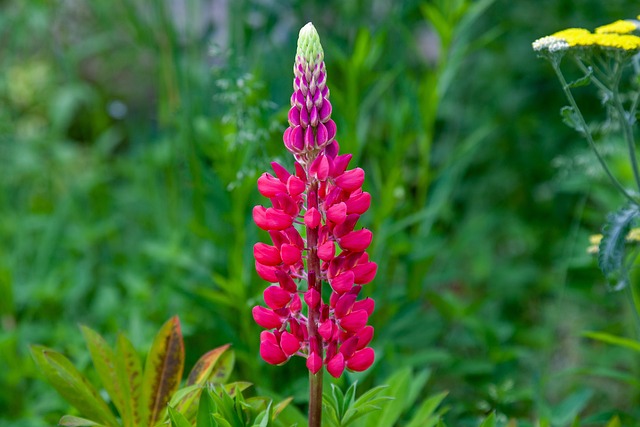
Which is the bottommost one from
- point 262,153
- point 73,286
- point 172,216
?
point 73,286

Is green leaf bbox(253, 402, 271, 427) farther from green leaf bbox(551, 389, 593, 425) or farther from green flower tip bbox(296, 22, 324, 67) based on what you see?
green leaf bbox(551, 389, 593, 425)

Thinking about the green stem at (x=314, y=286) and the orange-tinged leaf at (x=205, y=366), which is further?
the orange-tinged leaf at (x=205, y=366)

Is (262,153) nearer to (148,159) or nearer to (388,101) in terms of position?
(388,101)

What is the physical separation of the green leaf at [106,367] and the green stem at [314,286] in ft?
1.55

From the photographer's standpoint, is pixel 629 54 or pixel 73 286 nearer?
pixel 629 54

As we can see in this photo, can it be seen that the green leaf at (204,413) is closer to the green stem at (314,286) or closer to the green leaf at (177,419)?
the green leaf at (177,419)

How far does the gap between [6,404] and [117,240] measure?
1.10 m

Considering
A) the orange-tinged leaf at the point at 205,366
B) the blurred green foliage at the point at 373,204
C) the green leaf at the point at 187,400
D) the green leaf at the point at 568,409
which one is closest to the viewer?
the green leaf at the point at 187,400

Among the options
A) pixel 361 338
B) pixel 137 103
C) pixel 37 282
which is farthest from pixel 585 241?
pixel 137 103

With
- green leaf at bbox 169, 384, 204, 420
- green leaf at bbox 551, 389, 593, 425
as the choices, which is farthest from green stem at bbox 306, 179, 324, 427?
green leaf at bbox 551, 389, 593, 425

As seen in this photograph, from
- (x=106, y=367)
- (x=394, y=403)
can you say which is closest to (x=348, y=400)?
(x=394, y=403)

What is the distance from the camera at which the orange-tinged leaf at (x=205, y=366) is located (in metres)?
1.58

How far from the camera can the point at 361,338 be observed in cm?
134

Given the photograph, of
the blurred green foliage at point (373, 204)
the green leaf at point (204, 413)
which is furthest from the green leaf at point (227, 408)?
the blurred green foliage at point (373, 204)
